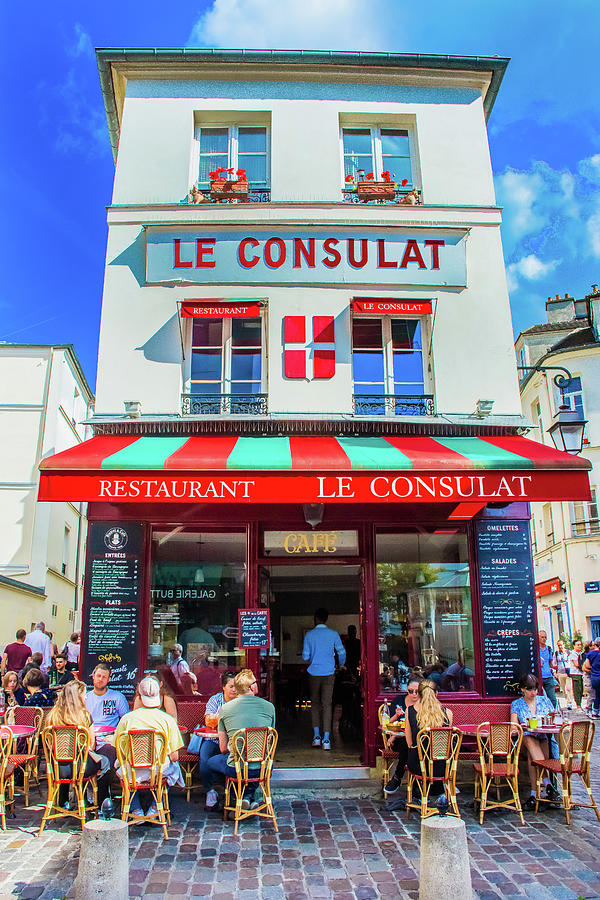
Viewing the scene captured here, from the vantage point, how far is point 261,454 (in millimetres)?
7648

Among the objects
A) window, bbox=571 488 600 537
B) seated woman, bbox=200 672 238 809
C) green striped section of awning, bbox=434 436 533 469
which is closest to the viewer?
seated woman, bbox=200 672 238 809

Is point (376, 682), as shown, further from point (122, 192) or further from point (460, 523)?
point (122, 192)

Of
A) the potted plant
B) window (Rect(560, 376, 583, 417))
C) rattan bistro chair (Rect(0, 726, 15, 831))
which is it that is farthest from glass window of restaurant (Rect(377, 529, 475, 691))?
window (Rect(560, 376, 583, 417))

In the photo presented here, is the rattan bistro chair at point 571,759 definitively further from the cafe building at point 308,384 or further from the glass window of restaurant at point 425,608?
the glass window of restaurant at point 425,608

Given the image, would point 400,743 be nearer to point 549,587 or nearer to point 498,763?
point 498,763

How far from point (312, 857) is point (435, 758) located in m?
1.55

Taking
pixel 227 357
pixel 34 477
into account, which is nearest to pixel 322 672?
pixel 227 357

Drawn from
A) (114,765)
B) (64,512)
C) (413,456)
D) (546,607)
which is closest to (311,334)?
(413,456)

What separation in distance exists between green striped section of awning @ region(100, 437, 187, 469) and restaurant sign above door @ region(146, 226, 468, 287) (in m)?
2.42

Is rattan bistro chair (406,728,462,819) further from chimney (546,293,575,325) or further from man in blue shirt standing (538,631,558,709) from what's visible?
chimney (546,293,575,325)

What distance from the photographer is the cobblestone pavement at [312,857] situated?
16.3 feet

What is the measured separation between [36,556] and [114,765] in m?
12.9

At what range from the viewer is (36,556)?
18.4 meters

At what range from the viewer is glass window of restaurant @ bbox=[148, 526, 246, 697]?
8.39m
